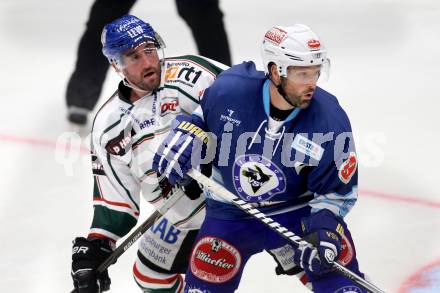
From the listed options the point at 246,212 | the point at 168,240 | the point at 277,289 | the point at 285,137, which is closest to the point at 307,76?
the point at 285,137

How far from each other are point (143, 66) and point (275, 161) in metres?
0.65

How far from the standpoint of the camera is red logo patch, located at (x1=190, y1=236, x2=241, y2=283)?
3.55 meters

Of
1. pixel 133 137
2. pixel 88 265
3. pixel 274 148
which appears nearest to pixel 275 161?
pixel 274 148

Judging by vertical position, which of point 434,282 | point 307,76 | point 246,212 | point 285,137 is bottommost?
point 434,282

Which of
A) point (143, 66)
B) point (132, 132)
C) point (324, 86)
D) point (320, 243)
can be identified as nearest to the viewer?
point (320, 243)

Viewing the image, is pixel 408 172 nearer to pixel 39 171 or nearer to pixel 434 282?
pixel 434 282

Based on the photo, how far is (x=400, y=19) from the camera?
6.59 m

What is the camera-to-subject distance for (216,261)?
3549mm

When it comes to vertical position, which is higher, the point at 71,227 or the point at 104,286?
the point at 104,286

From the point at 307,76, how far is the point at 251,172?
418 mm

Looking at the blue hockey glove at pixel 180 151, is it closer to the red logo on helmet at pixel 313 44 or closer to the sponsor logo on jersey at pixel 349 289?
the red logo on helmet at pixel 313 44

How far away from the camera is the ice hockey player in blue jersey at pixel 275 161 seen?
333 centimetres

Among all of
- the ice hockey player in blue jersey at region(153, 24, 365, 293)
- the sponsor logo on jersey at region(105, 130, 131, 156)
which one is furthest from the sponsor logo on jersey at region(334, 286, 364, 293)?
the sponsor logo on jersey at region(105, 130, 131, 156)

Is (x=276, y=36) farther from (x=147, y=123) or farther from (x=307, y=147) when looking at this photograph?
(x=147, y=123)
